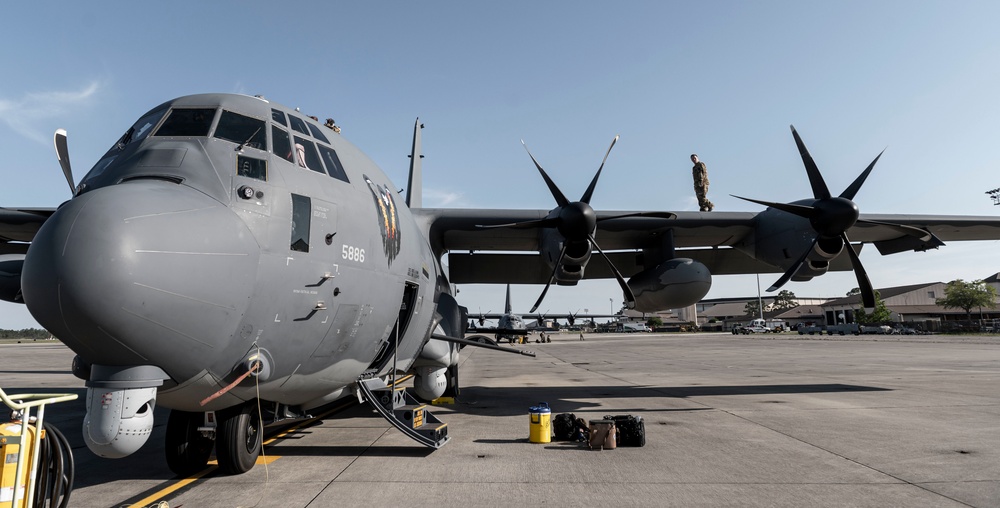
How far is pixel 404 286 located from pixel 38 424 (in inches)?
153

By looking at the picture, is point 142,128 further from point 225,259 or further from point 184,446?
point 184,446

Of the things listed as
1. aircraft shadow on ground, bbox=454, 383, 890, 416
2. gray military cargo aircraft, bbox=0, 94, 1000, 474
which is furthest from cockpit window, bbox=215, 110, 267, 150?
aircraft shadow on ground, bbox=454, 383, 890, 416

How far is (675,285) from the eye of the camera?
1208 cm

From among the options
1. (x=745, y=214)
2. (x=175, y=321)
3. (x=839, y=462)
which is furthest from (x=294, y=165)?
(x=745, y=214)

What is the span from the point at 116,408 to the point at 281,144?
9.51 ft

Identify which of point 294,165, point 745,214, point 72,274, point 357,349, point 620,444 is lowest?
point 620,444

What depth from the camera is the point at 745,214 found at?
507 inches

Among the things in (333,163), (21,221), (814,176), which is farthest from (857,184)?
(21,221)

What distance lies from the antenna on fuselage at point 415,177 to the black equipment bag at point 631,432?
8360 millimetres

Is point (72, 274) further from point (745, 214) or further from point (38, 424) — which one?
point (745, 214)

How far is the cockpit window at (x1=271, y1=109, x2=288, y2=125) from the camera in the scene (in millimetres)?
5735

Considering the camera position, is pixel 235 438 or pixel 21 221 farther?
pixel 21 221

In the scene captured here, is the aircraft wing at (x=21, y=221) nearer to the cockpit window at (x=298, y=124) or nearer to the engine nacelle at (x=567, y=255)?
the cockpit window at (x=298, y=124)

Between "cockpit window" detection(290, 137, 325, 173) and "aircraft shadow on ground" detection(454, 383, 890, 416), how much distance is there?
23.1 feet
